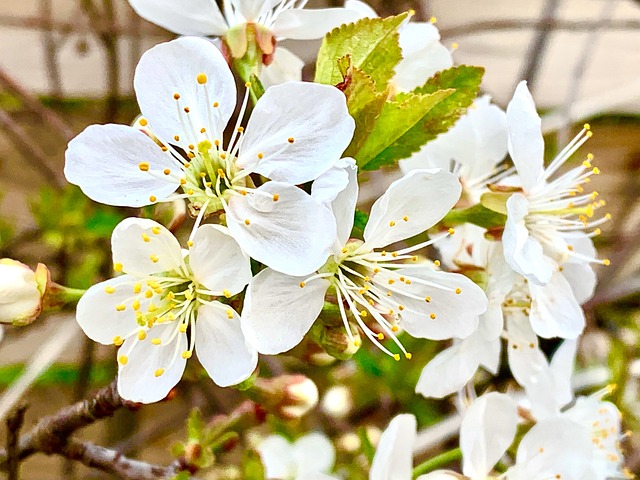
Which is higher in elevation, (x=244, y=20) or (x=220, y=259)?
(x=244, y=20)

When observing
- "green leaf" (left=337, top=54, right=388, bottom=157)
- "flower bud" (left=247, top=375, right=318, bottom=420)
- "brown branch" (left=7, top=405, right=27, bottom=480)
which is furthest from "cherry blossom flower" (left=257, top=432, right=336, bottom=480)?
"green leaf" (left=337, top=54, right=388, bottom=157)

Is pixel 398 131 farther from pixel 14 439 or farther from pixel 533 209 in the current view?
pixel 14 439

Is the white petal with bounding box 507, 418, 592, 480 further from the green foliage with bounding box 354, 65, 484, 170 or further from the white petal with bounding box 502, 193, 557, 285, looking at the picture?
the green foliage with bounding box 354, 65, 484, 170

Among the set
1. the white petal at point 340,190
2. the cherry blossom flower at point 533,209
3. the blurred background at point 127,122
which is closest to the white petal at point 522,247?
the cherry blossom flower at point 533,209

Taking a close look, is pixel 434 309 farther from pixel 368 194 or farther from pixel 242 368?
pixel 368 194

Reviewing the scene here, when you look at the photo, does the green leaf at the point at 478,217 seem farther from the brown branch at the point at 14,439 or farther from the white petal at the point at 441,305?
the brown branch at the point at 14,439

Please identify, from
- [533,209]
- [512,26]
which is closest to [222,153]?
[533,209]

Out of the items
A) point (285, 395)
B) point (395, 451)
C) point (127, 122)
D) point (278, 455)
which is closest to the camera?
point (395, 451)
